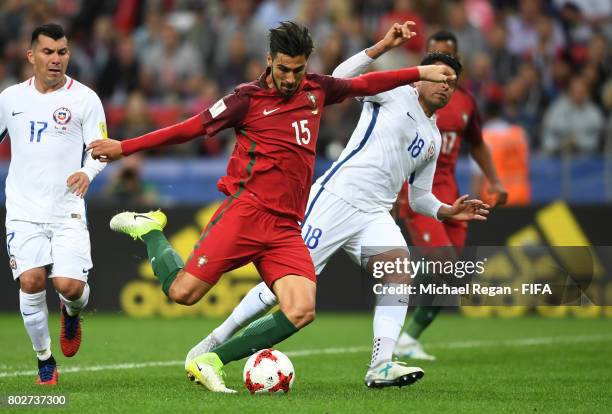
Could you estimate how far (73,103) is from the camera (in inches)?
351

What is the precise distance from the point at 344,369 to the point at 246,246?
260 cm

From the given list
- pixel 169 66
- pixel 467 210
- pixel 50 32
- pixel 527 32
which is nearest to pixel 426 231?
pixel 467 210

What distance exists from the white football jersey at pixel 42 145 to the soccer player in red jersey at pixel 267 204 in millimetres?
1168

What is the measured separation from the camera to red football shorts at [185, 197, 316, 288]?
26.6 feet

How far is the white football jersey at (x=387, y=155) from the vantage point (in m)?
9.37

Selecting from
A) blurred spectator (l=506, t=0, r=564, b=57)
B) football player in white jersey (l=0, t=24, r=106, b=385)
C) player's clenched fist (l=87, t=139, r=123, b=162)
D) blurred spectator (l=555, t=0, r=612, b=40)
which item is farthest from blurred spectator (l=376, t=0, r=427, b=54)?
player's clenched fist (l=87, t=139, r=123, b=162)

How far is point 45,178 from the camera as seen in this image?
880cm

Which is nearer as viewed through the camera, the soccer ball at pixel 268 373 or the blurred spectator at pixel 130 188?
the soccer ball at pixel 268 373

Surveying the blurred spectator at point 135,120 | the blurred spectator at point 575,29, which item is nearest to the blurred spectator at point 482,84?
the blurred spectator at point 575,29

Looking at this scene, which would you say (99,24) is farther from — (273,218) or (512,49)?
(273,218)

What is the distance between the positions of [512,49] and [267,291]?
37.4 ft

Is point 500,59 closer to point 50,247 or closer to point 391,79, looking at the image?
point 391,79

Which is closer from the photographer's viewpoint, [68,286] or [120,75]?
[68,286]

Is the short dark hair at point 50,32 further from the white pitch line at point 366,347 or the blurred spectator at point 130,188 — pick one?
the blurred spectator at point 130,188
